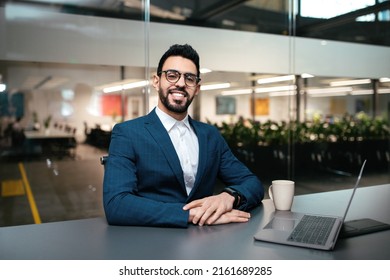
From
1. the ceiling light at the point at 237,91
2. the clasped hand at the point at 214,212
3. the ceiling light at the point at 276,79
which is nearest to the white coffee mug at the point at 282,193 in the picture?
the clasped hand at the point at 214,212

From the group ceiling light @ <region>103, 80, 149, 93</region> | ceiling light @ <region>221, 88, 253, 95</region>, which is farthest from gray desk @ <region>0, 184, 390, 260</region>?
ceiling light @ <region>221, 88, 253, 95</region>

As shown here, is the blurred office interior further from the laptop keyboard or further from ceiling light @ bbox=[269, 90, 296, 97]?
the laptop keyboard

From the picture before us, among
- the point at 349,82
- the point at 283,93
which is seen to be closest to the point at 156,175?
the point at 283,93

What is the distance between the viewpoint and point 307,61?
452 centimetres

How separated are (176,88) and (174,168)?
36 cm

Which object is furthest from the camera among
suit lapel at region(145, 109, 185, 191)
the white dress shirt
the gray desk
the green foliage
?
the green foliage

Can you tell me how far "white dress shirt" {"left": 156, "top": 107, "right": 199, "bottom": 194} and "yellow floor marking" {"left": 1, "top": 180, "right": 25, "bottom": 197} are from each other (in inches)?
108

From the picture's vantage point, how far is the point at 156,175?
1.58m

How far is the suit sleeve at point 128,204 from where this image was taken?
4.09 feet

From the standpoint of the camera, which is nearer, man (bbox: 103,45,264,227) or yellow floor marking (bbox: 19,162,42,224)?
man (bbox: 103,45,264,227)

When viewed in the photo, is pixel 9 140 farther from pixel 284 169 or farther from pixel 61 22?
pixel 284 169

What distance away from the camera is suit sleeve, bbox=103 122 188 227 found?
125 cm
